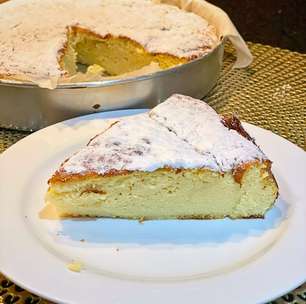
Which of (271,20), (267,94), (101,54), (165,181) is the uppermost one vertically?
(165,181)

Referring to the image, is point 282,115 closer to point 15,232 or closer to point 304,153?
point 304,153

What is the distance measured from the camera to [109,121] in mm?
1468

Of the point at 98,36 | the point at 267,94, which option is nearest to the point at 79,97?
the point at 98,36

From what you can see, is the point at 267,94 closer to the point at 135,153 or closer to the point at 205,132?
the point at 205,132

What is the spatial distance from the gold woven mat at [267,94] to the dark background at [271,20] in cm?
83

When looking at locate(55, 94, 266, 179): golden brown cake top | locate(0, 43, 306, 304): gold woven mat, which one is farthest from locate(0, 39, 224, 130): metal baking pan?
locate(55, 94, 266, 179): golden brown cake top

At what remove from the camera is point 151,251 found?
106 cm

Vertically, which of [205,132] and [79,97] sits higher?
[205,132]

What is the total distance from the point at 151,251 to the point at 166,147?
22 cm

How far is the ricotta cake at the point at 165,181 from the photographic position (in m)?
1.14

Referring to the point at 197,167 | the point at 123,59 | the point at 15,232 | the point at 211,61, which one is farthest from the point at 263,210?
the point at 123,59

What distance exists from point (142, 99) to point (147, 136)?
342mm

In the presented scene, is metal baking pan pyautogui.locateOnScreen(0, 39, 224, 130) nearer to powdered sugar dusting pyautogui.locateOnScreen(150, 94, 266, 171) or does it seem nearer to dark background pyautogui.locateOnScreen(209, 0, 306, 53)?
powdered sugar dusting pyautogui.locateOnScreen(150, 94, 266, 171)

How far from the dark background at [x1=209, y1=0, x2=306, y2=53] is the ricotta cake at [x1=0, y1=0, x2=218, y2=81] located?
934 millimetres
